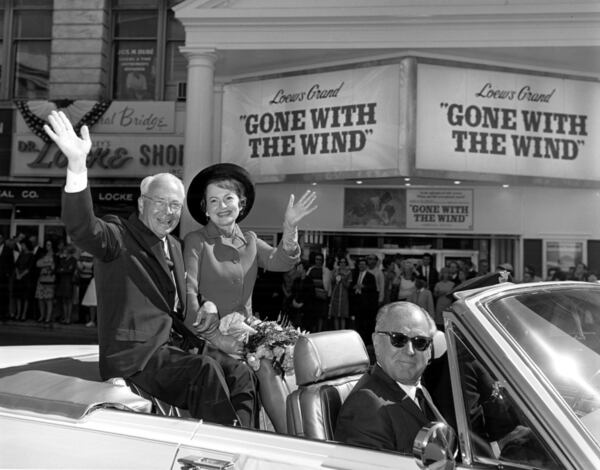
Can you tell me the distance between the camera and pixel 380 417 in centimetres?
223

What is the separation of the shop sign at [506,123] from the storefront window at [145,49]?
8537mm

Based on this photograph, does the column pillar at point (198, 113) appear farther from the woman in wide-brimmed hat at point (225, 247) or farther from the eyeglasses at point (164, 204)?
the eyeglasses at point (164, 204)

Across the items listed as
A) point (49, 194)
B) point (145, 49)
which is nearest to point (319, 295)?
point (49, 194)

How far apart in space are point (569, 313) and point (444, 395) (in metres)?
0.70

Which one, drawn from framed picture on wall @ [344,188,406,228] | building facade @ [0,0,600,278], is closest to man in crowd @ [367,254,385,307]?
building facade @ [0,0,600,278]

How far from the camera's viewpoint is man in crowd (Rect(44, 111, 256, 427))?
2.80m

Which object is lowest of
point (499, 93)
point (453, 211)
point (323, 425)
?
point (323, 425)

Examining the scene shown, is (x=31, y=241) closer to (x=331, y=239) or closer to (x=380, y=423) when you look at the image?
(x=331, y=239)

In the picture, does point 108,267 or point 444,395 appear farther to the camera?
point 108,267

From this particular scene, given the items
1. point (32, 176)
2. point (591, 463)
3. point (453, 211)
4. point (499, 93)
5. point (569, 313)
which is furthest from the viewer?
point (32, 176)

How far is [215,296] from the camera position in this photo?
3703 millimetres

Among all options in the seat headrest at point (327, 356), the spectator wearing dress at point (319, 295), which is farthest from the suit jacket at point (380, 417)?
the spectator wearing dress at point (319, 295)

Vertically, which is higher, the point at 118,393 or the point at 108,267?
the point at 108,267

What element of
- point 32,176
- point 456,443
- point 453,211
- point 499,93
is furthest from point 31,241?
point 456,443
